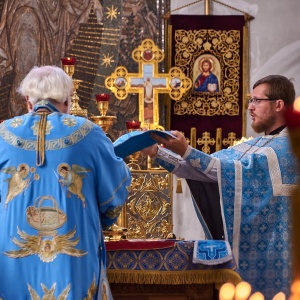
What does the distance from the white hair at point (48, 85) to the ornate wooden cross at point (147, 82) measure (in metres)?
4.12

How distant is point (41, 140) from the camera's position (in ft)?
14.3

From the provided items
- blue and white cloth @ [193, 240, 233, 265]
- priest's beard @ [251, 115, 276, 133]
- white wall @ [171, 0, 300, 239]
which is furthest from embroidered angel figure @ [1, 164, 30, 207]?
white wall @ [171, 0, 300, 239]

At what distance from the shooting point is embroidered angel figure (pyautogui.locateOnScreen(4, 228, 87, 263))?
433cm

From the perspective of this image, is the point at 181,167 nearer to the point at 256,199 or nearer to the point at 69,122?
the point at 256,199

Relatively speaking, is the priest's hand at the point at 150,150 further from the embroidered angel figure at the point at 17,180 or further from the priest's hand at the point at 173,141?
the embroidered angel figure at the point at 17,180

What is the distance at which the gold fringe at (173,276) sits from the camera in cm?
505

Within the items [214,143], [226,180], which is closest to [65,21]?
[214,143]

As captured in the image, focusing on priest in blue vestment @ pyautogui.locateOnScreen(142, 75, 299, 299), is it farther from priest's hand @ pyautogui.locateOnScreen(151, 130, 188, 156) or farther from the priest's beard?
priest's hand @ pyautogui.locateOnScreen(151, 130, 188, 156)

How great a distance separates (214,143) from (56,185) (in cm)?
468

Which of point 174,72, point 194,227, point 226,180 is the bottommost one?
point 194,227

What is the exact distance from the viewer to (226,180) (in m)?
5.47

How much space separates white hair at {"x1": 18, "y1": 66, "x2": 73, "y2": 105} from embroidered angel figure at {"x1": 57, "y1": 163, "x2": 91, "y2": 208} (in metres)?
0.33

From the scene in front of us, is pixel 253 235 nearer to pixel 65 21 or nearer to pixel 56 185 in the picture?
pixel 56 185

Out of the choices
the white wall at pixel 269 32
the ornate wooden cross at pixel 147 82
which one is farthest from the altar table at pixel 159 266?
the white wall at pixel 269 32
